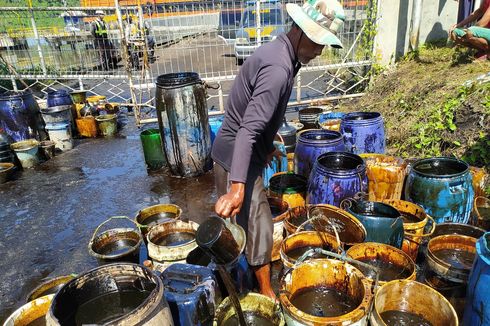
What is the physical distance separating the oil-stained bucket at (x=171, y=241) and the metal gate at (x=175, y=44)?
5.57 metres

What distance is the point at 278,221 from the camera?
3.70m

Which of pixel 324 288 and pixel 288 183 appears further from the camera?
pixel 288 183

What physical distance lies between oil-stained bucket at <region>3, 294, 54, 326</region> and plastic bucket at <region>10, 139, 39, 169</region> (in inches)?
203

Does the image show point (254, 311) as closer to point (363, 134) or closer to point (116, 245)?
point (116, 245)

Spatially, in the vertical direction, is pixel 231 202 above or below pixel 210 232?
above

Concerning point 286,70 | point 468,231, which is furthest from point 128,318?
point 468,231

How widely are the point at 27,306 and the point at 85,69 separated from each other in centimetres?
979

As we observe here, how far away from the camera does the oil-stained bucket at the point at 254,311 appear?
Result: 2.65m

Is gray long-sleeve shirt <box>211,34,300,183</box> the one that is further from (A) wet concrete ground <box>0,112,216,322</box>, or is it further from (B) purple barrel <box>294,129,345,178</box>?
(A) wet concrete ground <box>0,112,216,322</box>

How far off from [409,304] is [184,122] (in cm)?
434

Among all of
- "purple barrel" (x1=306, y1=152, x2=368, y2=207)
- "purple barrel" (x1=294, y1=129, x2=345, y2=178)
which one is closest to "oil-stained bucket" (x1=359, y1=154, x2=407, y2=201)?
"purple barrel" (x1=306, y1=152, x2=368, y2=207)

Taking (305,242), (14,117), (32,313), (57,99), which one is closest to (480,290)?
(305,242)

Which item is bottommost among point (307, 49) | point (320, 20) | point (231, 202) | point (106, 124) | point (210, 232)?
point (106, 124)

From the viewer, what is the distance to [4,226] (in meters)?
4.98
